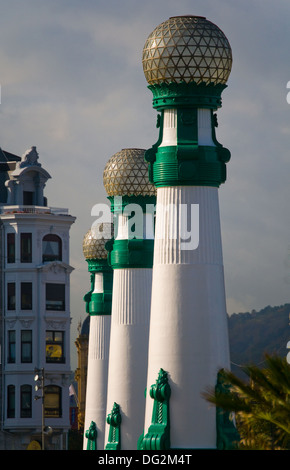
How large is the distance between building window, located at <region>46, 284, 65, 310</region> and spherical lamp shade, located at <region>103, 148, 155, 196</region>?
179ft

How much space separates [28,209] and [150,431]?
7172 centimetres

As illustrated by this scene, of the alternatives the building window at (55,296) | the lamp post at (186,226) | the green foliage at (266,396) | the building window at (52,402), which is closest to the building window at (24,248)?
the building window at (55,296)

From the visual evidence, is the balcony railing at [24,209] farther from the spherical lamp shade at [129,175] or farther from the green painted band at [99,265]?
the spherical lamp shade at [129,175]

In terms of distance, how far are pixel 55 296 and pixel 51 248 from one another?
169 inches

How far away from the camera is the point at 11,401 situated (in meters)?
128

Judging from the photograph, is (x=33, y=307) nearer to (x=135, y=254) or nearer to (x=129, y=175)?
(x=129, y=175)

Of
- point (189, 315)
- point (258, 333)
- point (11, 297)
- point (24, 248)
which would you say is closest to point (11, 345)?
point (11, 297)

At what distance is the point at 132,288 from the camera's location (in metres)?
75.4

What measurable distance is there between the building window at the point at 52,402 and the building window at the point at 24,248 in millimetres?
11232

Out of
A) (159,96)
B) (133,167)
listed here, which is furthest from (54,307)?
(159,96)

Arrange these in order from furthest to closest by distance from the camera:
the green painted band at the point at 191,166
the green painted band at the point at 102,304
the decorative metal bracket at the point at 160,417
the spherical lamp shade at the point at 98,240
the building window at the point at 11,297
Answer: the building window at the point at 11,297 < the spherical lamp shade at the point at 98,240 < the green painted band at the point at 102,304 < the green painted band at the point at 191,166 < the decorative metal bracket at the point at 160,417

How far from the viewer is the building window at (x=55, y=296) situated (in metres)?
132

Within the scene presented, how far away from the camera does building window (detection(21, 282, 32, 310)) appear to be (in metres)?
130
